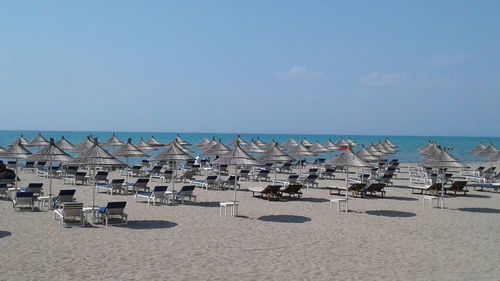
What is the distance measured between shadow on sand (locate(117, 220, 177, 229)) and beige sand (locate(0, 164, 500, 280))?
2 centimetres

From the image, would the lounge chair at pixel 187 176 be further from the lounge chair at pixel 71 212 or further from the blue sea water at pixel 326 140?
the blue sea water at pixel 326 140

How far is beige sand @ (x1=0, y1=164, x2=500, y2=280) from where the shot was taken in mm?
6758

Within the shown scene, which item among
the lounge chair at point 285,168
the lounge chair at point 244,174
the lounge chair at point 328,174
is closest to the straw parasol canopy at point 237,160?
the lounge chair at point 244,174

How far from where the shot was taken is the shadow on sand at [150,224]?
393 inches

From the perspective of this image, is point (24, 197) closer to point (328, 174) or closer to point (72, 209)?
point (72, 209)

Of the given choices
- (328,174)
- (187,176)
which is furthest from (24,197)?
(328,174)

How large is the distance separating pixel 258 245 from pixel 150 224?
3.08 metres

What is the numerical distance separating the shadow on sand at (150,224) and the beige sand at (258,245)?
2cm

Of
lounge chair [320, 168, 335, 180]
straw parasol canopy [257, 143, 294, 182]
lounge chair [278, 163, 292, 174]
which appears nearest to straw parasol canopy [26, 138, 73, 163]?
straw parasol canopy [257, 143, 294, 182]

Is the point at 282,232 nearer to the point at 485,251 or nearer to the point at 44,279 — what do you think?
the point at 485,251

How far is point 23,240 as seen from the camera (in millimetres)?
8391

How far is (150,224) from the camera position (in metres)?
10.3

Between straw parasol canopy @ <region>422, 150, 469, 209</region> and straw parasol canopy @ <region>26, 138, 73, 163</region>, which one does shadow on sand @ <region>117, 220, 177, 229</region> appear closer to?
straw parasol canopy @ <region>26, 138, 73, 163</region>

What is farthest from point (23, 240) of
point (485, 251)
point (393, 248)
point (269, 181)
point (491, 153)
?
point (491, 153)
